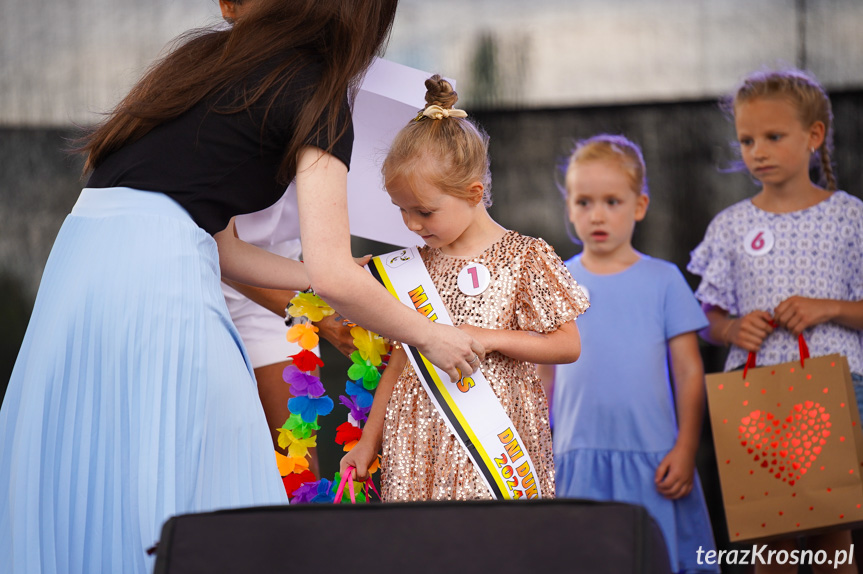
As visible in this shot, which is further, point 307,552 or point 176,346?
point 176,346

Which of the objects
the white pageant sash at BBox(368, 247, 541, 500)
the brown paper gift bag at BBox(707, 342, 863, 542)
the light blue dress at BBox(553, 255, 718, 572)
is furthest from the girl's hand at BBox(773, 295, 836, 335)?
the white pageant sash at BBox(368, 247, 541, 500)

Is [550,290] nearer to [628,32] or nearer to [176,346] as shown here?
[176,346]

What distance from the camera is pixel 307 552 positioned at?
1.04 m

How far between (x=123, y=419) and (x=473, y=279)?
0.81 m

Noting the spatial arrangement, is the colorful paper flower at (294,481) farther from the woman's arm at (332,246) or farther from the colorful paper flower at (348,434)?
the woman's arm at (332,246)

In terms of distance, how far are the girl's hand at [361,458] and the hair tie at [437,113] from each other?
29.2 inches

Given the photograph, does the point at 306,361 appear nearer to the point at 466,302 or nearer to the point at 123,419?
the point at 466,302

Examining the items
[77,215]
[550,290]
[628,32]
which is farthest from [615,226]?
[77,215]

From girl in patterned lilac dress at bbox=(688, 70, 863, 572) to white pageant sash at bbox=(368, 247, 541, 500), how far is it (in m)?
1.14

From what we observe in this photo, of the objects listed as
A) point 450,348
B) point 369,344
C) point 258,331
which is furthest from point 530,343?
point 258,331

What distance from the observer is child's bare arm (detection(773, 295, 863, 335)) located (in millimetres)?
2668

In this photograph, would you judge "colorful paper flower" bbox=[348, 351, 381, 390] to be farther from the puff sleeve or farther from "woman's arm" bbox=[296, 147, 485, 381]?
"woman's arm" bbox=[296, 147, 485, 381]

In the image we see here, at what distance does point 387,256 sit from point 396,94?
0.37 meters

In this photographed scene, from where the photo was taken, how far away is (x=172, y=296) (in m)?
1.47
